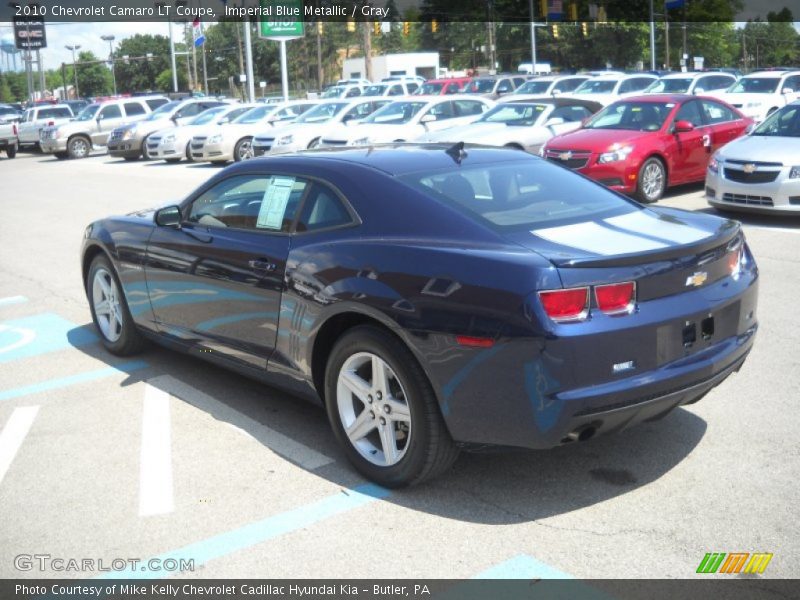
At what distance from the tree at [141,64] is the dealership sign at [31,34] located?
57094 millimetres

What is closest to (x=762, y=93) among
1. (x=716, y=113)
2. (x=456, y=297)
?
(x=716, y=113)

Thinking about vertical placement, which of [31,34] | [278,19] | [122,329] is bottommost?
[122,329]

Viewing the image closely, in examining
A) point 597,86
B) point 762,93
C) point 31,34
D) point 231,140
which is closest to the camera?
point 762,93

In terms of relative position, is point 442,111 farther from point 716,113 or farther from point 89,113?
point 89,113

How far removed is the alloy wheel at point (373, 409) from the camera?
4203 millimetres

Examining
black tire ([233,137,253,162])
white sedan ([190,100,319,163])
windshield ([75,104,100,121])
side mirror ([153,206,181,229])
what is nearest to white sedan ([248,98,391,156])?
white sedan ([190,100,319,163])

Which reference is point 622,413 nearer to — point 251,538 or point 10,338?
point 251,538

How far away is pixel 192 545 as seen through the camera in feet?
12.6

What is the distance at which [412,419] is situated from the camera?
405 cm

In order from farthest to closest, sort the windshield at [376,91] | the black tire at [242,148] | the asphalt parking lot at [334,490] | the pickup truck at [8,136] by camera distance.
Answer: the pickup truck at [8,136]
the windshield at [376,91]
the black tire at [242,148]
the asphalt parking lot at [334,490]

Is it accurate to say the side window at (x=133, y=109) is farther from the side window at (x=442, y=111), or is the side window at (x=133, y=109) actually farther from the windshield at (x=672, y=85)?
the windshield at (x=672, y=85)

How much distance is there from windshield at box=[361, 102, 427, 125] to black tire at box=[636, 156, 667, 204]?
731 cm

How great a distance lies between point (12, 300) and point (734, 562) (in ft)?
26.0

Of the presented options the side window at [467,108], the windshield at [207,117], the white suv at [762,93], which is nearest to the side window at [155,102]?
the windshield at [207,117]
